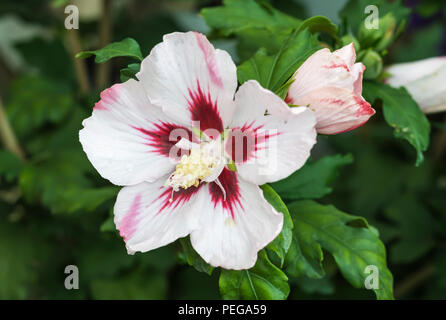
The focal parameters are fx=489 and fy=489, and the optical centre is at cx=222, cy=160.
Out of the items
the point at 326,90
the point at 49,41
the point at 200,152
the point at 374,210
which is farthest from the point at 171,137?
the point at 49,41

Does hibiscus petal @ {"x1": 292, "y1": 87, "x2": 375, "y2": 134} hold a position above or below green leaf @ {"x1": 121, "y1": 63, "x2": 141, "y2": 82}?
below

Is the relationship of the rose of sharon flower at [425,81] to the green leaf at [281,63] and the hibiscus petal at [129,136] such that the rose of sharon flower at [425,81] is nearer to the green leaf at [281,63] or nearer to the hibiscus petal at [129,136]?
the green leaf at [281,63]

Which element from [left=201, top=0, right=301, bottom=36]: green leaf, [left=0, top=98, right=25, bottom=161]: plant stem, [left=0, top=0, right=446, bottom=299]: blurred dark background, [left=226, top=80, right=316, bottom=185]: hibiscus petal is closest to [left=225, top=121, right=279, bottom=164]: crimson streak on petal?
[left=226, top=80, right=316, bottom=185]: hibiscus petal

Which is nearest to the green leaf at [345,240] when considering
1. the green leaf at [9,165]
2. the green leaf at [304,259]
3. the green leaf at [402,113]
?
the green leaf at [304,259]

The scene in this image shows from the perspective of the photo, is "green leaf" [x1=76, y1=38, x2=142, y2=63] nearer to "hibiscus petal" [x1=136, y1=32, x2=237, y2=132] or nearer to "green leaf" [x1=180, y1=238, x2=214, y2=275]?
"hibiscus petal" [x1=136, y1=32, x2=237, y2=132]

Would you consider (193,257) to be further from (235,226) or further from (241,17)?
(241,17)
